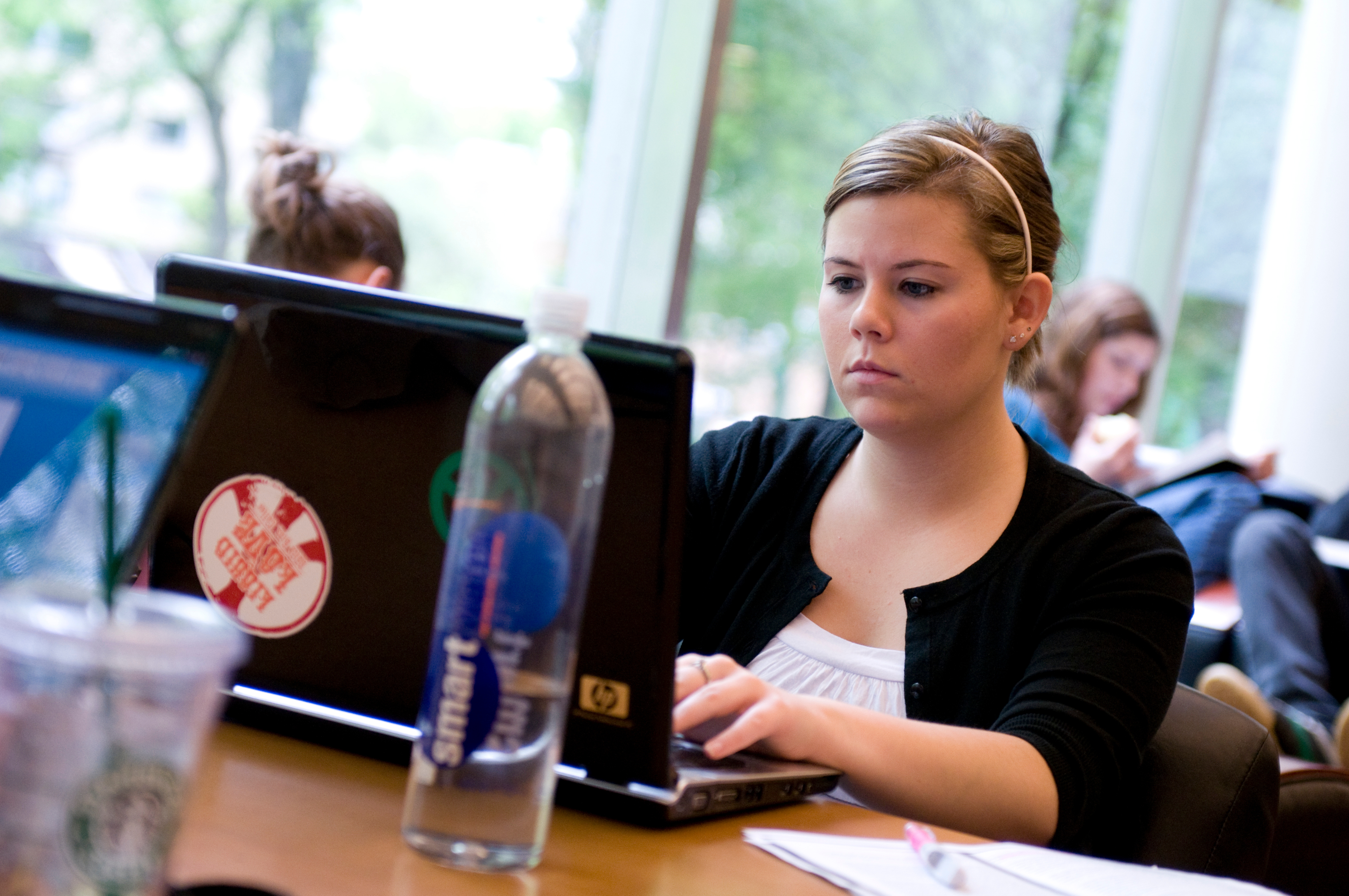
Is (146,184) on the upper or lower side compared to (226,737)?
upper

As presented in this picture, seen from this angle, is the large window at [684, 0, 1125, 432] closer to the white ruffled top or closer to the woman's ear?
the woman's ear

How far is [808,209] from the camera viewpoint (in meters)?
3.58

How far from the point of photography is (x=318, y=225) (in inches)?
72.4

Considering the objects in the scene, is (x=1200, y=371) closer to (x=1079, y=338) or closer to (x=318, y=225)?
(x=1079, y=338)

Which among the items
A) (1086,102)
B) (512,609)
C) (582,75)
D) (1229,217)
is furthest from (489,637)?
(1229,217)

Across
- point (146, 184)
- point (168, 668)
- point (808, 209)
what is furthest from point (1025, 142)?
point (808, 209)

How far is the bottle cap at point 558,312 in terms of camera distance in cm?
64

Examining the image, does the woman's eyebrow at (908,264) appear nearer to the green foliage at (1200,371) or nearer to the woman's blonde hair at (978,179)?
the woman's blonde hair at (978,179)

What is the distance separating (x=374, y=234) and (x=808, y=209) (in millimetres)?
1925

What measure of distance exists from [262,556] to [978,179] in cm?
82

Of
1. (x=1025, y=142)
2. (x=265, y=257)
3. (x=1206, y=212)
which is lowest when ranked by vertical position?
(x=265, y=257)

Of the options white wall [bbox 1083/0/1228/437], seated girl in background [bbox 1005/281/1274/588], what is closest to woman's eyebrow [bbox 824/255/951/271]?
seated girl in background [bbox 1005/281/1274/588]

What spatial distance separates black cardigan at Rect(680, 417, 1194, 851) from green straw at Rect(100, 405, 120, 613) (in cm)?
72

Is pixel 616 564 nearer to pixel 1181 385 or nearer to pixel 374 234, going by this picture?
pixel 374 234
